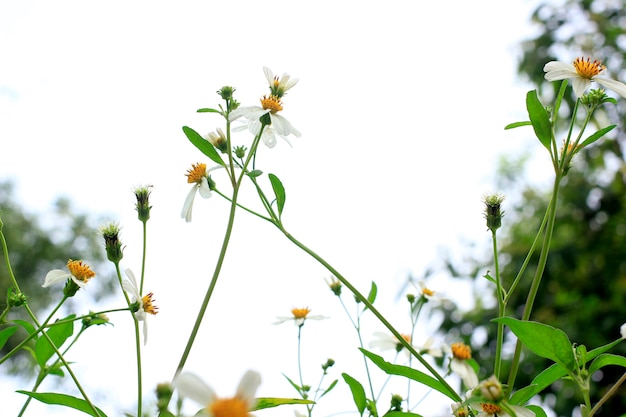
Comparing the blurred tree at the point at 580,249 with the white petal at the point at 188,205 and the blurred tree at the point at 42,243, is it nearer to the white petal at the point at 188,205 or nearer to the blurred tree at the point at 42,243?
the white petal at the point at 188,205

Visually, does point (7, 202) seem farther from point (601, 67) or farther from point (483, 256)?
point (601, 67)

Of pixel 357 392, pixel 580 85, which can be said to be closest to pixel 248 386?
pixel 357 392

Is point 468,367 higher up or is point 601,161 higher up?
point 601,161

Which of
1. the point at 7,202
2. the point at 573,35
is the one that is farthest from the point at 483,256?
the point at 7,202

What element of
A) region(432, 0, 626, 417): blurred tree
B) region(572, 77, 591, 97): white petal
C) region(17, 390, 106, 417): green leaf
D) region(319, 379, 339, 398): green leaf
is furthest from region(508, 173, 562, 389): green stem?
region(432, 0, 626, 417): blurred tree

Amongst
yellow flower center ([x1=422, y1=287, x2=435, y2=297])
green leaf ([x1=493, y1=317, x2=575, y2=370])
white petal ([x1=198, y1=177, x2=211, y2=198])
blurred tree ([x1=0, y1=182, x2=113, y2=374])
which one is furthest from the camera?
blurred tree ([x1=0, y1=182, x2=113, y2=374])

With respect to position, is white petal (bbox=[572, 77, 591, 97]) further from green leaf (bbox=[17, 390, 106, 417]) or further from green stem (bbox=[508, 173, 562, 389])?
green leaf (bbox=[17, 390, 106, 417])
